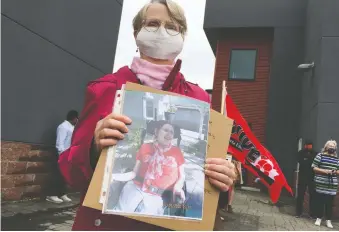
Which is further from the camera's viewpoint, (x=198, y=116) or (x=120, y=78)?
(x=120, y=78)

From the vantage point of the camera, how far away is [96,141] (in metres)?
1.32

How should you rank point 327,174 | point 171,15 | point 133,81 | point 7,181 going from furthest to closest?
point 327,174
point 7,181
point 171,15
point 133,81

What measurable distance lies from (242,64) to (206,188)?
54.3 feet

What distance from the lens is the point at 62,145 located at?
715cm

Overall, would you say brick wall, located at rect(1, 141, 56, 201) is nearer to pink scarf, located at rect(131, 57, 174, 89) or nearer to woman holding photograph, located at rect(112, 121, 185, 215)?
pink scarf, located at rect(131, 57, 174, 89)

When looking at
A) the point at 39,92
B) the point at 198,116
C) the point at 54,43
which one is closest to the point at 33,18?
the point at 54,43

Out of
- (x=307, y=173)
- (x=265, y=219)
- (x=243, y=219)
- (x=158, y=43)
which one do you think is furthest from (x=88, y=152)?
(x=307, y=173)

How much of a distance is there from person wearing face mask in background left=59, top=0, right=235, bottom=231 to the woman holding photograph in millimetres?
112

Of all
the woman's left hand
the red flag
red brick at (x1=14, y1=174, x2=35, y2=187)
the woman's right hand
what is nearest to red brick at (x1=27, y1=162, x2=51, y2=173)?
red brick at (x1=14, y1=174, x2=35, y2=187)

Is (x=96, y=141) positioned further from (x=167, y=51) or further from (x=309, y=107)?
(x=309, y=107)

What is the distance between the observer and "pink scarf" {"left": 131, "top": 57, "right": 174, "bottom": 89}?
5.31 ft

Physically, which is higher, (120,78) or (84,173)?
(120,78)

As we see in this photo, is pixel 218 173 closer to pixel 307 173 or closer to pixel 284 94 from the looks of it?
pixel 307 173

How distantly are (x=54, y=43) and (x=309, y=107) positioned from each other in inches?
351
